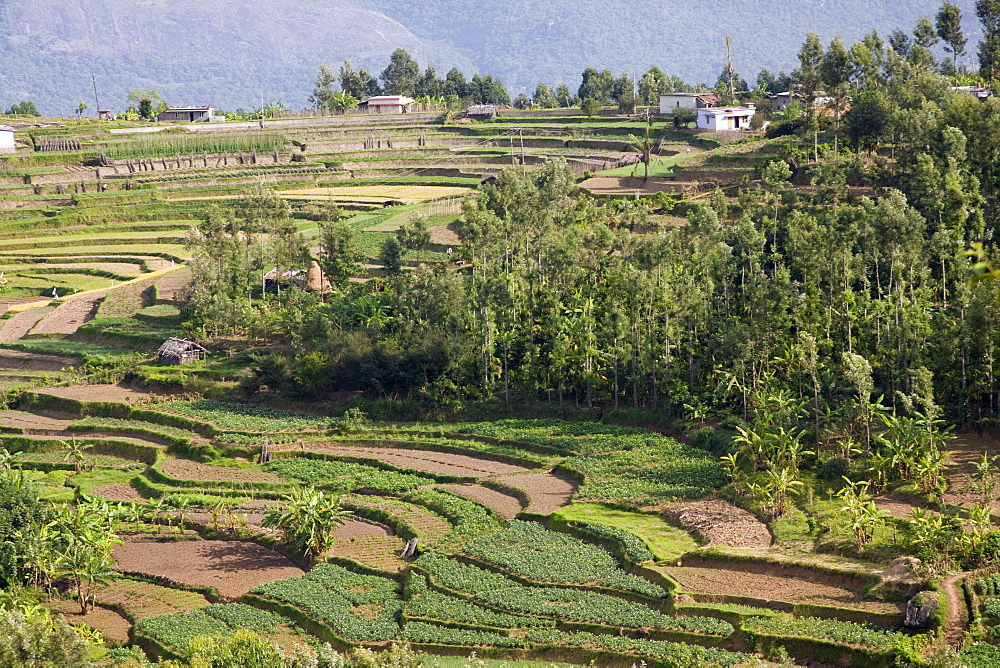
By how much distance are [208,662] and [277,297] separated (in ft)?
124

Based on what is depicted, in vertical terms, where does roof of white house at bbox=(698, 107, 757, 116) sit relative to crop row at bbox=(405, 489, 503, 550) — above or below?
above

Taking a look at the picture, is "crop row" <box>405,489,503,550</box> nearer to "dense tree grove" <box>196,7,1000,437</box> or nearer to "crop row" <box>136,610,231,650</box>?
"crop row" <box>136,610,231,650</box>

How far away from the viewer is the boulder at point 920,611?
27.5 m

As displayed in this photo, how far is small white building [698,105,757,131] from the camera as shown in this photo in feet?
275

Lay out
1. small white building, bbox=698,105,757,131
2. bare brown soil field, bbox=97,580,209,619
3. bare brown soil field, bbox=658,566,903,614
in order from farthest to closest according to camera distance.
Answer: small white building, bbox=698,105,757,131 → bare brown soil field, bbox=97,580,209,619 → bare brown soil field, bbox=658,566,903,614

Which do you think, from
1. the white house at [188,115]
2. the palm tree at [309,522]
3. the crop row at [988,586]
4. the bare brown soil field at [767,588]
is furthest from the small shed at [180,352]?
the white house at [188,115]

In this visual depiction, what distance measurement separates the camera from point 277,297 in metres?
62.6


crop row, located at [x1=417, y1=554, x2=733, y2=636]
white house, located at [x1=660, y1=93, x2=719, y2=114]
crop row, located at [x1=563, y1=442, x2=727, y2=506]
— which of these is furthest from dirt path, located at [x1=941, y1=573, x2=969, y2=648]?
white house, located at [x1=660, y1=93, x2=719, y2=114]

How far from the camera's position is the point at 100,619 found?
33469 mm

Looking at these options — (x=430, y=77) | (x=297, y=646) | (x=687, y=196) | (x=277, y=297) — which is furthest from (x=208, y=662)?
(x=430, y=77)

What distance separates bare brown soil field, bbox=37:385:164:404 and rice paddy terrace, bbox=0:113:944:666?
0.18 meters

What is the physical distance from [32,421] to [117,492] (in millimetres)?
10560

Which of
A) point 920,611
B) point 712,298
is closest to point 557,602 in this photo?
point 920,611

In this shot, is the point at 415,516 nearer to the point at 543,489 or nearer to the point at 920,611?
the point at 543,489
